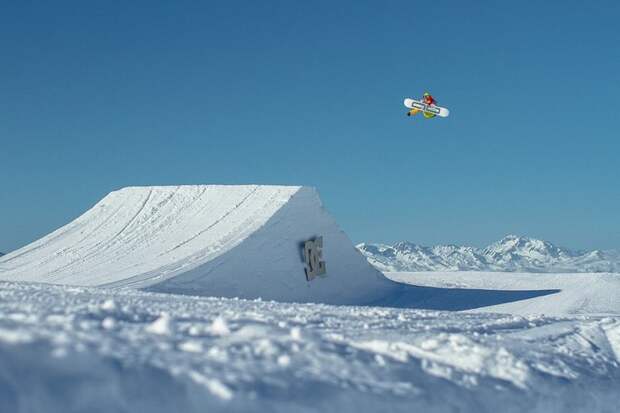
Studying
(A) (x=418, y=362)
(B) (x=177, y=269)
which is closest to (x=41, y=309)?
(A) (x=418, y=362)

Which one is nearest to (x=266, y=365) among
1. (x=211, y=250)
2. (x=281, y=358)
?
(x=281, y=358)

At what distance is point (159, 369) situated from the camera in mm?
2211

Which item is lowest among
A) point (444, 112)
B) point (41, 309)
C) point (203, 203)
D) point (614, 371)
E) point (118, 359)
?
point (614, 371)

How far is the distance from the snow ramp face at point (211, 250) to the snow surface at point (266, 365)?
328 inches

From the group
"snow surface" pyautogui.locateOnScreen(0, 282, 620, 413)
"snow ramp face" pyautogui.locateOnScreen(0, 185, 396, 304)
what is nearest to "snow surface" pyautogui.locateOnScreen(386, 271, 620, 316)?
"snow ramp face" pyautogui.locateOnScreen(0, 185, 396, 304)

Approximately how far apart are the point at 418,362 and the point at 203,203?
551 inches

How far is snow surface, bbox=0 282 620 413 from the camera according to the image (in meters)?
2.05

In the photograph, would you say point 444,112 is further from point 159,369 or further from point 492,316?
point 159,369

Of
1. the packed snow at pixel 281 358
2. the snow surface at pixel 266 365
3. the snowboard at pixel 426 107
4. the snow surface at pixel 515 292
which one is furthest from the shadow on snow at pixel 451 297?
the snow surface at pixel 266 365

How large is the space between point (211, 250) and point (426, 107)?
18.8 ft

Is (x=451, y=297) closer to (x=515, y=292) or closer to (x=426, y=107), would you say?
(x=515, y=292)

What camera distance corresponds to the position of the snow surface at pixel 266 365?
205cm

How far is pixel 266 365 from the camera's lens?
97.2 inches

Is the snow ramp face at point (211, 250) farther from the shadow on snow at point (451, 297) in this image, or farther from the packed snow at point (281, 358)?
the packed snow at point (281, 358)
